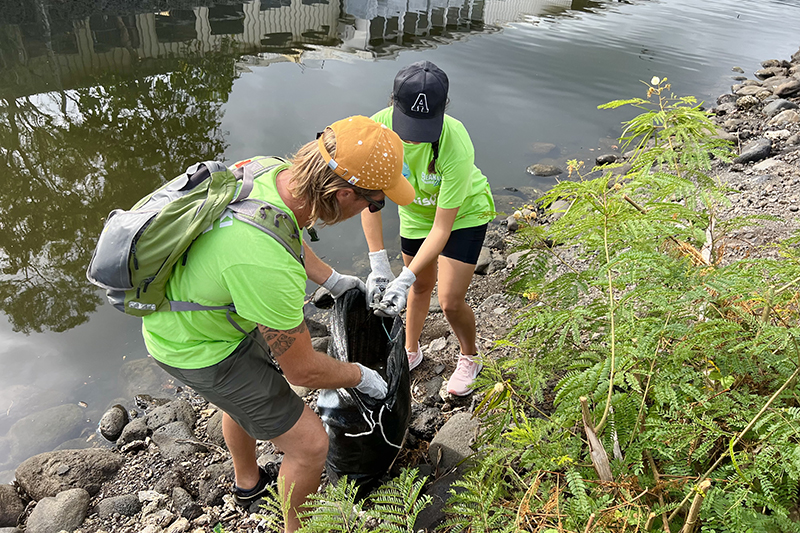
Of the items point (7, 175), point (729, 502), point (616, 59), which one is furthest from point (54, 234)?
point (616, 59)

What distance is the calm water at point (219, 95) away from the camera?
4828 millimetres

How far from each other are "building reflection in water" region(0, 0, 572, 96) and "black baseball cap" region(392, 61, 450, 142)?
8988 mm

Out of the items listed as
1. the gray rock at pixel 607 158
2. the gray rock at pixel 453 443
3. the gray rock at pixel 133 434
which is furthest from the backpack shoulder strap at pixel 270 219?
the gray rock at pixel 607 158

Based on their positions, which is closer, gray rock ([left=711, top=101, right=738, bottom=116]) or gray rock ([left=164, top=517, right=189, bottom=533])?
gray rock ([left=164, top=517, right=189, bottom=533])

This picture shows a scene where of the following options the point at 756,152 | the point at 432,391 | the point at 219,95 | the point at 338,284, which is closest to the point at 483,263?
the point at 432,391

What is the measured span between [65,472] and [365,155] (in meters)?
Result: 2.99

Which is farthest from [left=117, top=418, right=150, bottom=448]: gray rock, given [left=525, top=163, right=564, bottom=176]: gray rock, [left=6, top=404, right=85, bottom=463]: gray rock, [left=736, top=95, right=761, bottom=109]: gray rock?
[left=736, top=95, right=761, bottom=109]: gray rock

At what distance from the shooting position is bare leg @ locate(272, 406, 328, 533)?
222 cm

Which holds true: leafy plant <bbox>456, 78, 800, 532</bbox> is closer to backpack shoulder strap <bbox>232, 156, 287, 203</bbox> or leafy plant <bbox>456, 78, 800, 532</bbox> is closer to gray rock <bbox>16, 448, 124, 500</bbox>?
backpack shoulder strap <bbox>232, 156, 287, 203</bbox>

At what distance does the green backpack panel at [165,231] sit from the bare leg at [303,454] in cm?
74

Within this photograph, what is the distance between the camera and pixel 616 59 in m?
13.8

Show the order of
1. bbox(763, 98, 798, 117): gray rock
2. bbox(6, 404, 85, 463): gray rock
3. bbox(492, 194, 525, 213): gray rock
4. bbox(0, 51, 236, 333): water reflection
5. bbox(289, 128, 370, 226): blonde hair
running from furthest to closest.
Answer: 1. bbox(763, 98, 798, 117): gray rock
2. bbox(492, 194, 525, 213): gray rock
3. bbox(0, 51, 236, 333): water reflection
4. bbox(6, 404, 85, 463): gray rock
5. bbox(289, 128, 370, 226): blonde hair

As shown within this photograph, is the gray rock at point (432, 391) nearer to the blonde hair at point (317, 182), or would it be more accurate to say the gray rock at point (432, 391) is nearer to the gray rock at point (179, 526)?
A: the gray rock at point (179, 526)

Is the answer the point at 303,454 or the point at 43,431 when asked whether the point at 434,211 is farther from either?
the point at 43,431
